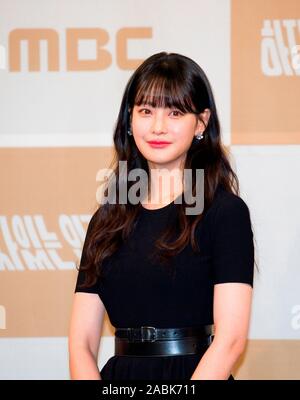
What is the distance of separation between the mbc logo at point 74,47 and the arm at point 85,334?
1.06 metres

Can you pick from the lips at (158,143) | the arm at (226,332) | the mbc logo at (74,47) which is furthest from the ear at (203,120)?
the mbc logo at (74,47)

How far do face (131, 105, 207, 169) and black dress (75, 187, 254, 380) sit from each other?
17 cm

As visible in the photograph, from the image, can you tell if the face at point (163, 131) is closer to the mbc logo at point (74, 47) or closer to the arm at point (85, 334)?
the arm at point (85, 334)

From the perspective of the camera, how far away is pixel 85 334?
189cm

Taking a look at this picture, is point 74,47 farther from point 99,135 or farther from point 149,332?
point 149,332

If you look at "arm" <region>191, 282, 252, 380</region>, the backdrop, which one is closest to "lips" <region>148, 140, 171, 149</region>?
"arm" <region>191, 282, 252, 380</region>

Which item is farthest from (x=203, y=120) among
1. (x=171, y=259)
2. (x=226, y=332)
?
(x=226, y=332)

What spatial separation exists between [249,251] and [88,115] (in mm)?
1148

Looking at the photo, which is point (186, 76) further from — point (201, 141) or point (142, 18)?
point (142, 18)

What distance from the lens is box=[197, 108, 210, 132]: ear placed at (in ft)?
6.15

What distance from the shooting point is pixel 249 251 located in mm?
1726

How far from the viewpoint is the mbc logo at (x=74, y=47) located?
2658 millimetres

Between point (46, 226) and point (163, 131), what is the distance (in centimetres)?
99

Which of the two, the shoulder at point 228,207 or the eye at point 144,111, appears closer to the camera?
the shoulder at point 228,207
